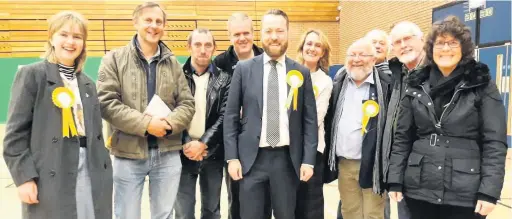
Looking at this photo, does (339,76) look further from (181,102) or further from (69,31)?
(69,31)

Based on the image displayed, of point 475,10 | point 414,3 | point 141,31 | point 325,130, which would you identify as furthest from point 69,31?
point 414,3

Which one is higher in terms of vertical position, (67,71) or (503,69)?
(503,69)

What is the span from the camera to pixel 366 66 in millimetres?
2311

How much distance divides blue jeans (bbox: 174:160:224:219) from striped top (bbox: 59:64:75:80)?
954mm

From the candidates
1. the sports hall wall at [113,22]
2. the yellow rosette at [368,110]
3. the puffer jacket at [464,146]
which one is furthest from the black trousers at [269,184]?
the sports hall wall at [113,22]

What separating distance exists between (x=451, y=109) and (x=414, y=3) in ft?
21.4

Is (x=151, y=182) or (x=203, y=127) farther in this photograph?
(x=203, y=127)

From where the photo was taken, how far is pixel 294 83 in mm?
2086

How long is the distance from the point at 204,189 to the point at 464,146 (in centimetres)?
159

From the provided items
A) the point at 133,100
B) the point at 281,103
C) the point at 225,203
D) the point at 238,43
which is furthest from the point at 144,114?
the point at 225,203

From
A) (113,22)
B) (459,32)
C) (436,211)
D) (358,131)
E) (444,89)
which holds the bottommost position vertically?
(436,211)

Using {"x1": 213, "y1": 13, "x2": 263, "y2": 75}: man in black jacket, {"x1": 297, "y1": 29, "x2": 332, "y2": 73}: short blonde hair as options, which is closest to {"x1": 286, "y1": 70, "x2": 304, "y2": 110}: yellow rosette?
{"x1": 297, "y1": 29, "x2": 332, "y2": 73}: short blonde hair

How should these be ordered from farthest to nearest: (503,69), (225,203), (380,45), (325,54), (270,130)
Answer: (503,69), (225,203), (380,45), (325,54), (270,130)

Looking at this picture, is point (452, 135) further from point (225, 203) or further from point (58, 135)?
point (225, 203)
